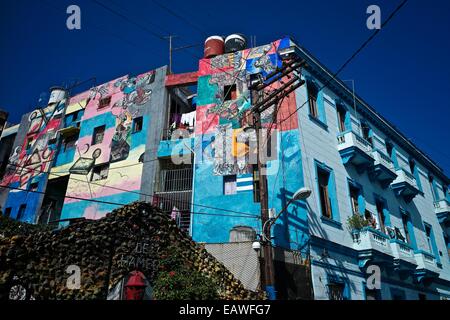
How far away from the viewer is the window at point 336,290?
13.2 metres

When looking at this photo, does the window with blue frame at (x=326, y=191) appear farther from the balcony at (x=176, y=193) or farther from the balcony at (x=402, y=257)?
the balcony at (x=176, y=193)

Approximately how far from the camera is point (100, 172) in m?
20.3

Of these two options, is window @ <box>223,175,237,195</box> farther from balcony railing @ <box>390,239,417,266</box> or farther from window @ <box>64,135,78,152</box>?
window @ <box>64,135,78,152</box>

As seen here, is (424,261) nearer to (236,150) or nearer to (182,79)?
(236,150)

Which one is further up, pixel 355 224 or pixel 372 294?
pixel 355 224

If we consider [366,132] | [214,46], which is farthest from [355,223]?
[214,46]

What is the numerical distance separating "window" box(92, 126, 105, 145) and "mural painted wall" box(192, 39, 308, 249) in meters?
7.52

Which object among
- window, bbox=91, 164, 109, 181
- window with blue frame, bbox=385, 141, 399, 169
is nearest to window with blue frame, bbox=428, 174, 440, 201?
window with blue frame, bbox=385, 141, 399, 169

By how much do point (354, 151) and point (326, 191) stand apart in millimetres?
2889

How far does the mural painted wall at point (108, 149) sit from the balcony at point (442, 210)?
2289 centimetres

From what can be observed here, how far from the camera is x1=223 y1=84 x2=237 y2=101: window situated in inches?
720

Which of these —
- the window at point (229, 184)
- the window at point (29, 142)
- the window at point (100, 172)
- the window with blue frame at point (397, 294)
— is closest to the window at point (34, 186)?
the window at point (29, 142)

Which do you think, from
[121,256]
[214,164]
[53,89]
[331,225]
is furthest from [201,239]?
[53,89]

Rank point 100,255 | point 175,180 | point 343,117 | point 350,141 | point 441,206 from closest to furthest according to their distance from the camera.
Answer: point 100,255 < point 350,141 < point 175,180 < point 343,117 < point 441,206
